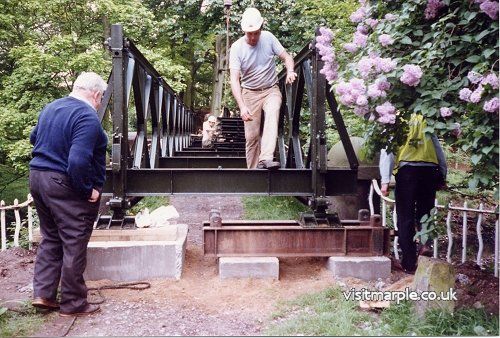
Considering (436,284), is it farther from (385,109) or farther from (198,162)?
(198,162)

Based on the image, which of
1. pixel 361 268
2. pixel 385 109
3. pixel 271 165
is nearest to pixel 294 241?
pixel 361 268

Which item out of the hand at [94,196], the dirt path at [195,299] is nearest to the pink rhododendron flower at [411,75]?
the dirt path at [195,299]

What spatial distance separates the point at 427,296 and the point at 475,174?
0.99m

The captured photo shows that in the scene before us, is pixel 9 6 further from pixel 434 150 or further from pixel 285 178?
pixel 434 150

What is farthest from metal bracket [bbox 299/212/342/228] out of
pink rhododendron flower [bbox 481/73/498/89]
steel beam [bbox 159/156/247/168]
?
steel beam [bbox 159/156/247/168]

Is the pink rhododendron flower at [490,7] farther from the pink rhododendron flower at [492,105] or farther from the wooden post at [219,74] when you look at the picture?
the wooden post at [219,74]

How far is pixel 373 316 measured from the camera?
3.90 m

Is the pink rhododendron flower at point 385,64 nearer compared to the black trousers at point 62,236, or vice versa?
the pink rhododendron flower at point 385,64

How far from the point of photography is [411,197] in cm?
514

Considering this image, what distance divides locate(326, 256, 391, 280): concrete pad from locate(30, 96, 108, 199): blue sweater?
8.26 feet

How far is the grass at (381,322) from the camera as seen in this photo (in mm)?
3514

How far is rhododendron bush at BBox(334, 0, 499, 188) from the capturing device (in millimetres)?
3213

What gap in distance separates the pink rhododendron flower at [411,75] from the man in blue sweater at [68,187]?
2322mm

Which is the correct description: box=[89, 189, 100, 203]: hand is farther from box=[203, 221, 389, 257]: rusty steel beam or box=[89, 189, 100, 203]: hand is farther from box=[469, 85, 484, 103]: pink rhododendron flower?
box=[469, 85, 484, 103]: pink rhododendron flower
